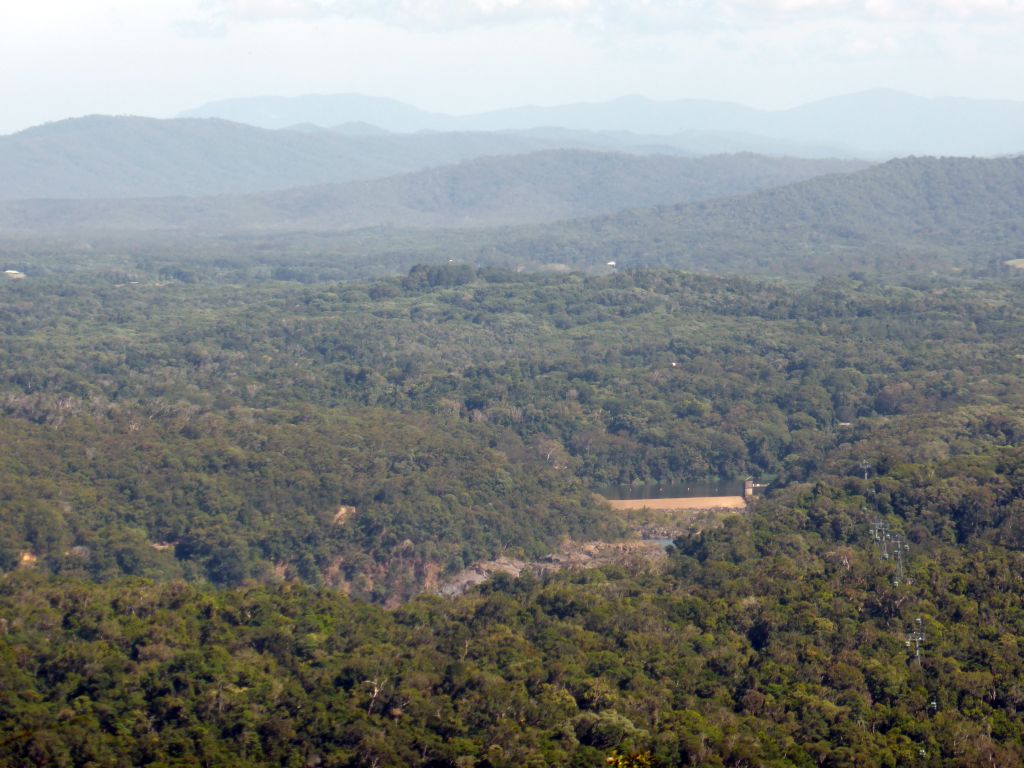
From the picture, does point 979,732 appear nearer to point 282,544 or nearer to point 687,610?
point 687,610

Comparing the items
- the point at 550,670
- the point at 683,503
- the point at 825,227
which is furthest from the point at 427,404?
the point at 825,227

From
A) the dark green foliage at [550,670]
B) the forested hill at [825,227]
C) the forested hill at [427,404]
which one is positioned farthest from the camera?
the forested hill at [825,227]

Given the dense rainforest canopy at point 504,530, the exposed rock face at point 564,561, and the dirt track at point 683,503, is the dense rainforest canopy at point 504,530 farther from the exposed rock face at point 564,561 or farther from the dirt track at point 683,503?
the dirt track at point 683,503

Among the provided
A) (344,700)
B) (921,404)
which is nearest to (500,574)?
(344,700)

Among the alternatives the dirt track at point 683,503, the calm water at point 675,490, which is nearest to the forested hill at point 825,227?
the calm water at point 675,490

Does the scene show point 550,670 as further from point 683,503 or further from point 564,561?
point 683,503
